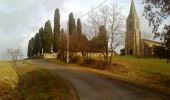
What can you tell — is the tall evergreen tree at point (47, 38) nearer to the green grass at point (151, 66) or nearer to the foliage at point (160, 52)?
the green grass at point (151, 66)

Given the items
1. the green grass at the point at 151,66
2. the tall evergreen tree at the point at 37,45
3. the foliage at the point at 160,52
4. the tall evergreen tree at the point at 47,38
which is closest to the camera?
the foliage at the point at 160,52

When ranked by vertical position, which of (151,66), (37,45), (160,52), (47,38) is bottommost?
(151,66)

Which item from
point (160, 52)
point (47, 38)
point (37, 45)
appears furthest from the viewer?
point (37, 45)

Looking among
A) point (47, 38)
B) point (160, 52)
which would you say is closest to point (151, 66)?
point (160, 52)

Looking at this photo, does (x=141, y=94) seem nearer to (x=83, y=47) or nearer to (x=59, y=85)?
(x=59, y=85)

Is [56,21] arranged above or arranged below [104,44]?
above

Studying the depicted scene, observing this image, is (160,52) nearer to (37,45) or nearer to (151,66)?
(151,66)

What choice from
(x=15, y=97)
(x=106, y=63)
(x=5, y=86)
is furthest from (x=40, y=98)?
(x=106, y=63)

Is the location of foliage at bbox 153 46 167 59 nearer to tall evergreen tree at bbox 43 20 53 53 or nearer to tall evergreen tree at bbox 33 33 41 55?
tall evergreen tree at bbox 43 20 53 53

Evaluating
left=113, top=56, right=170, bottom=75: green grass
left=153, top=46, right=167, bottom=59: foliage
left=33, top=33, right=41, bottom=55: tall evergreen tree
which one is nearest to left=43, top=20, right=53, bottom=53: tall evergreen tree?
left=33, top=33, right=41, bottom=55: tall evergreen tree

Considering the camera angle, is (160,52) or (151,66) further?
(151,66)

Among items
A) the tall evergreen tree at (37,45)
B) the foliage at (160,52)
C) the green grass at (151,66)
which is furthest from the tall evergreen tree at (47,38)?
the foliage at (160,52)

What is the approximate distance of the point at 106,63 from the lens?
2174 inches

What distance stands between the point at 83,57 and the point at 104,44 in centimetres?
1356
